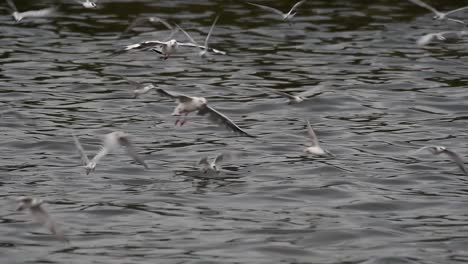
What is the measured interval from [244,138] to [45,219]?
19.7ft

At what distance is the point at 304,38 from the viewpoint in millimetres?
25516

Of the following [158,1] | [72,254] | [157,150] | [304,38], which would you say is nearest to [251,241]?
[72,254]

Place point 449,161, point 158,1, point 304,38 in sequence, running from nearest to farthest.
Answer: point 449,161, point 304,38, point 158,1

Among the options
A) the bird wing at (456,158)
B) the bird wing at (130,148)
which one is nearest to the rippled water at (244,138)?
the bird wing at (456,158)

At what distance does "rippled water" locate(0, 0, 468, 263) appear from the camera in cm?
1342

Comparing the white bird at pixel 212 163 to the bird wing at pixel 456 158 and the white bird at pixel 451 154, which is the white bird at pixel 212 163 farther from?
the bird wing at pixel 456 158

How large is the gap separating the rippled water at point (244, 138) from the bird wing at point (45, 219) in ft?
0.34

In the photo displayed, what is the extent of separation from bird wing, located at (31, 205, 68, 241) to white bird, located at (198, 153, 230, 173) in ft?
11.4

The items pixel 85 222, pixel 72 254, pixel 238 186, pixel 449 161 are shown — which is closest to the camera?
pixel 72 254

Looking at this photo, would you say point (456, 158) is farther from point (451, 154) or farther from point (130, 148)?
point (130, 148)

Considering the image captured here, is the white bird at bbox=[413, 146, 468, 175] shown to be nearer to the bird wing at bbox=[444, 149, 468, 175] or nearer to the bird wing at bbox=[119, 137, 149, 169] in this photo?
the bird wing at bbox=[444, 149, 468, 175]

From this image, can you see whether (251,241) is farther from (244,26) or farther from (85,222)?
(244,26)

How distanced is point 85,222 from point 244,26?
13067 millimetres

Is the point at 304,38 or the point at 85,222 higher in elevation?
the point at 85,222
